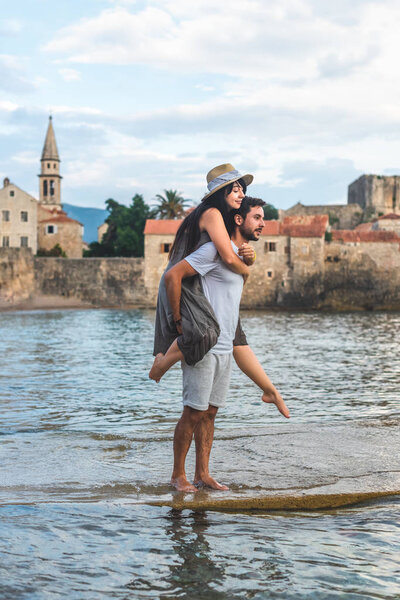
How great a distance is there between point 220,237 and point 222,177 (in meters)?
0.45

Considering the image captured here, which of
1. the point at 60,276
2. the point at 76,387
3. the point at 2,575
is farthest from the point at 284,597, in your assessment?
the point at 60,276

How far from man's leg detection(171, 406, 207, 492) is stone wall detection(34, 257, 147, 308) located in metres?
57.2

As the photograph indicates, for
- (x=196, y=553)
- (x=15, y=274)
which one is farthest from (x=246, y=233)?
(x=15, y=274)

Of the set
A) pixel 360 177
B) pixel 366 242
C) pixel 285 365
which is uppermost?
pixel 360 177

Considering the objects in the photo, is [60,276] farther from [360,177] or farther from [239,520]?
[239,520]

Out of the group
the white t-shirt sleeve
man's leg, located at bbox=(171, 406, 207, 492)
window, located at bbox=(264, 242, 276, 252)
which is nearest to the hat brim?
the white t-shirt sleeve

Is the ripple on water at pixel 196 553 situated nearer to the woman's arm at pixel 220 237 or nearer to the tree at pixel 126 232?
the woman's arm at pixel 220 237

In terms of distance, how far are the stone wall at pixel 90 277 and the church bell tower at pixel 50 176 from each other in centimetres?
1722

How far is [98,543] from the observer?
3.92 meters

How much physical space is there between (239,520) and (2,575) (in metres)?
1.43

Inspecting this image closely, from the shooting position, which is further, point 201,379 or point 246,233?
point 246,233

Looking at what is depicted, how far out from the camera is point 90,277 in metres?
62.1

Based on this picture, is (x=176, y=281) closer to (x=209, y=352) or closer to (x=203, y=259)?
(x=203, y=259)

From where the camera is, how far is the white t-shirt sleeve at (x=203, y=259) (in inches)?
180
